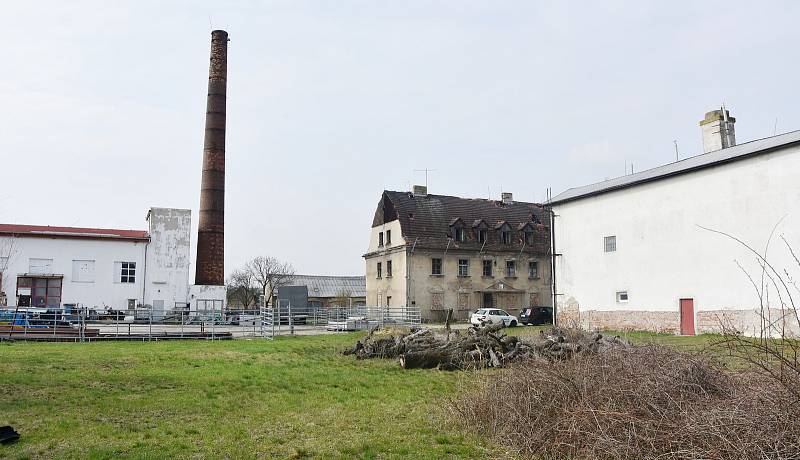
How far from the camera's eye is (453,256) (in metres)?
47.1

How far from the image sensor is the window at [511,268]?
48.9 metres

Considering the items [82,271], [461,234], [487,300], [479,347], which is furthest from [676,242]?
[82,271]

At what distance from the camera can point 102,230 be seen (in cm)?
4691

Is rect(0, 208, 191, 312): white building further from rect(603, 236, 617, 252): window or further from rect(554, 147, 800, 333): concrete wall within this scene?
rect(603, 236, 617, 252): window

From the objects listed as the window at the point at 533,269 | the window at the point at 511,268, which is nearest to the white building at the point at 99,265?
the window at the point at 511,268

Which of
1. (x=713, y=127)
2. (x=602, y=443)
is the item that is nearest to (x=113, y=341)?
(x=602, y=443)

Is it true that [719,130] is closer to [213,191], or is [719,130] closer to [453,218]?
[453,218]

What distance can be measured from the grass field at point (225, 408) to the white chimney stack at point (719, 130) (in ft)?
73.9

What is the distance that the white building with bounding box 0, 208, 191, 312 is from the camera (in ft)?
136

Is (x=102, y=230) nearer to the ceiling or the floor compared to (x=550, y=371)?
nearer to the ceiling

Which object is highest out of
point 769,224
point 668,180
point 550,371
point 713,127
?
point 713,127

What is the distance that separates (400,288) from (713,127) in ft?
77.4

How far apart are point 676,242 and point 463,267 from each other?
21.1 meters

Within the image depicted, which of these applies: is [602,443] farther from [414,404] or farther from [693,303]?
[693,303]
